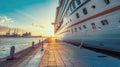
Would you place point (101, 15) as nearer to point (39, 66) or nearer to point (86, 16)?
point (86, 16)

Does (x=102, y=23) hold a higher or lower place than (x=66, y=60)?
higher

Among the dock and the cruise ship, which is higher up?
the cruise ship

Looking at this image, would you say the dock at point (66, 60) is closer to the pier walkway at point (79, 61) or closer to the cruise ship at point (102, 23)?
the pier walkway at point (79, 61)

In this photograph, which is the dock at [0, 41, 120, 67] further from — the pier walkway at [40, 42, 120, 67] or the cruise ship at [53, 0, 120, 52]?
the cruise ship at [53, 0, 120, 52]

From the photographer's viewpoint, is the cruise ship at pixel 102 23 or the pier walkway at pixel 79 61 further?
the cruise ship at pixel 102 23

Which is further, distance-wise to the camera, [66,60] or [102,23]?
[102,23]

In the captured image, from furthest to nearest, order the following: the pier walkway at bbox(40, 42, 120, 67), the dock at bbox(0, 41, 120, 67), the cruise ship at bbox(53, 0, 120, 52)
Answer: the cruise ship at bbox(53, 0, 120, 52) → the dock at bbox(0, 41, 120, 67) → the pier walkway at bbox(40, 42, 120, 67)

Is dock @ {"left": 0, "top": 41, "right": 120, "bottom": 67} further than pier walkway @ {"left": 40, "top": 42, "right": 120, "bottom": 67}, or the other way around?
dock @ {"left": 0, "top": 41, "right": 120, "bottom": 67}

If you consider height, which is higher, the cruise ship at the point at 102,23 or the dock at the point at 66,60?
the cruise ship at the point at 102,23

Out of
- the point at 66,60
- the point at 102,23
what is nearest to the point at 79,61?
the point at 66,60

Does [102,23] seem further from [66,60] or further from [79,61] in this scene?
[66,60]

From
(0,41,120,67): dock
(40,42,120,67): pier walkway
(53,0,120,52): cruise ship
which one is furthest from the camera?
(53,0,120,52): cruise ship

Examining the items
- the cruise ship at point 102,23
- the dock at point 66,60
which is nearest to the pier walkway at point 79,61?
the dock at point 66,60

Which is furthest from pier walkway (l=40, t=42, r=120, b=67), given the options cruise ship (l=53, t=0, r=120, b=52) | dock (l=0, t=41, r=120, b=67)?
cruise ship (l=53, t=0, r=120, b=52)
